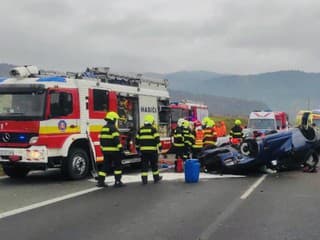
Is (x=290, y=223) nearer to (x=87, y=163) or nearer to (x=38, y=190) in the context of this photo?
(x=38, y=190)

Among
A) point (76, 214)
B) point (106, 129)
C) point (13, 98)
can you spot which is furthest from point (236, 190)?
point (13, 98)

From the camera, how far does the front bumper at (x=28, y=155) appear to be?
12.4m

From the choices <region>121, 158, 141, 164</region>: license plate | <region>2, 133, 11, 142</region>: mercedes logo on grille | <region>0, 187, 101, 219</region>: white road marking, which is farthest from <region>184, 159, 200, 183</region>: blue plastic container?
<region>2, 133, 11, 142</region>: mercedes logo on grille

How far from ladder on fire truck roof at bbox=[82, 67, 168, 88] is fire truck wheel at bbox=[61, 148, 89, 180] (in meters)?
2.23

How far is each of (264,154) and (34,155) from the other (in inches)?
246

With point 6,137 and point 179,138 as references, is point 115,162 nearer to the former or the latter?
point 6,137

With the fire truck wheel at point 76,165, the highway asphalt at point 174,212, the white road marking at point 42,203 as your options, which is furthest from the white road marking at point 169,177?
the white road marking at point 42,203

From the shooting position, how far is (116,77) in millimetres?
15820

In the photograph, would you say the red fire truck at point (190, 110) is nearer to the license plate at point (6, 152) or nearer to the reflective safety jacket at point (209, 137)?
the reflective safety jacket at point (209, 137)

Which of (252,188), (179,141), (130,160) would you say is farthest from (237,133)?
(252,188)

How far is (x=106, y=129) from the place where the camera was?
39.4ft

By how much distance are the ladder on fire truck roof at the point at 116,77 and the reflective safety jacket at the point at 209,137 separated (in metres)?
2.43

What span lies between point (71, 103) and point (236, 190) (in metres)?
4.60

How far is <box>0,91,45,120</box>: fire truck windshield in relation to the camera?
12.5m
